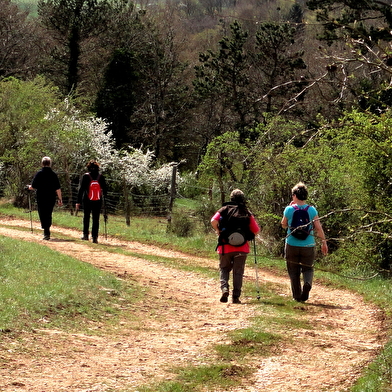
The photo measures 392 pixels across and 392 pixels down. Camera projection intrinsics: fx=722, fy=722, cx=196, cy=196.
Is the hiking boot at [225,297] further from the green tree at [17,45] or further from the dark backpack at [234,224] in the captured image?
the green tree at [17,45]

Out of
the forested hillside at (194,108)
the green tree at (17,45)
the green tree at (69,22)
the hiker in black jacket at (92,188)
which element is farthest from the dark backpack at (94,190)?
the green tree at (69,22)

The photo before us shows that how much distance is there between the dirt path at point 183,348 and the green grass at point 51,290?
1.32 feet

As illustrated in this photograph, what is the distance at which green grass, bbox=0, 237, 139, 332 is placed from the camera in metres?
8.96

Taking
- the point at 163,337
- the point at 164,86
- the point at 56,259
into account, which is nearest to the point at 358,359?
the point at 163,337

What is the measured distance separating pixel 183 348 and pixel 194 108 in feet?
147

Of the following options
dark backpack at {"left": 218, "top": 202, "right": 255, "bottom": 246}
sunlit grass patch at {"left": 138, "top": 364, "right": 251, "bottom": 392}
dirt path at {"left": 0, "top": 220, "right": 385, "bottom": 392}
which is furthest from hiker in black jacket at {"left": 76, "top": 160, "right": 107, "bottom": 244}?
sunlit grass patch at {"left": 138, "top": 364, "right": 251, "bottom": 392}

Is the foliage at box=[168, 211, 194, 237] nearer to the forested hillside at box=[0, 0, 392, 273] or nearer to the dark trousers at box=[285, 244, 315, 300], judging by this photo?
the forested hillside at box=[0, 0, 392, 273]

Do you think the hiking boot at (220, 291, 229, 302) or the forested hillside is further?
the forested hillside

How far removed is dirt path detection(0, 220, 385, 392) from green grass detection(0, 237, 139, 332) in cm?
40

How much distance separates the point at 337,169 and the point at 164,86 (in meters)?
36.3

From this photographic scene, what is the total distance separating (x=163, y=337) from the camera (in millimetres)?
9133

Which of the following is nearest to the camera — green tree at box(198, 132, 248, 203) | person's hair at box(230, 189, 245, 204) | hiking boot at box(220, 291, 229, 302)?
person's hair at box(230, 189, 245, 204)

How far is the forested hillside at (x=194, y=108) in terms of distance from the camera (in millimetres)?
16062

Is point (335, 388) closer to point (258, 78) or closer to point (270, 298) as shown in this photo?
point (270, 298)
